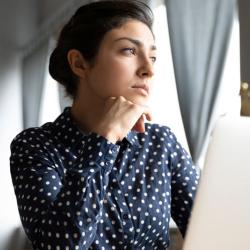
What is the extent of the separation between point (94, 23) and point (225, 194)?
73cm

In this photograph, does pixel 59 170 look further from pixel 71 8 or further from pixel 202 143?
pixel 71 8

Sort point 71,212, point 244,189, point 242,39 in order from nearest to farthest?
point 244,189 < point 71,212 < point 242,39

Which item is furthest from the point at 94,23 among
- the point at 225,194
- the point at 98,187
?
the point at 225,194

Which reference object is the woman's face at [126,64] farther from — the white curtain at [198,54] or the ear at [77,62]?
the white curtain at [198,54]

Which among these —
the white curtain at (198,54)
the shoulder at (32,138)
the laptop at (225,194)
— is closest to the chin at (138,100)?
the shoulder at (32,138)

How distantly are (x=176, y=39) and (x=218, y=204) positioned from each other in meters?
1.72

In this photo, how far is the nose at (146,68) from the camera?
3.40ft

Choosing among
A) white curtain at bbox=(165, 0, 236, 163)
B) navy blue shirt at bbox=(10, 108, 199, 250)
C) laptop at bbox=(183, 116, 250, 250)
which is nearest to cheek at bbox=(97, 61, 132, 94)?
navy blue shirt at bbox=(10, 108, 199, 250)

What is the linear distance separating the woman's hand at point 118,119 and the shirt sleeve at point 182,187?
199 mm

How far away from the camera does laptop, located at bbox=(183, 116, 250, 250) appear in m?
0.45

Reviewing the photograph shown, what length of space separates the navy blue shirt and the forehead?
0.71 ft

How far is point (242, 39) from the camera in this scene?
1.93 metres

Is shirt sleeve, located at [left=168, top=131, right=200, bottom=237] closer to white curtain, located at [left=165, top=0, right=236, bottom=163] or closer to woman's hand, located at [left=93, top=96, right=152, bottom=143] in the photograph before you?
woman's hand, located at [left=93, top=96, right=152, bottom=143]

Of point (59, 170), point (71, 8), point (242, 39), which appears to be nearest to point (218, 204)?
point (59, 170)
